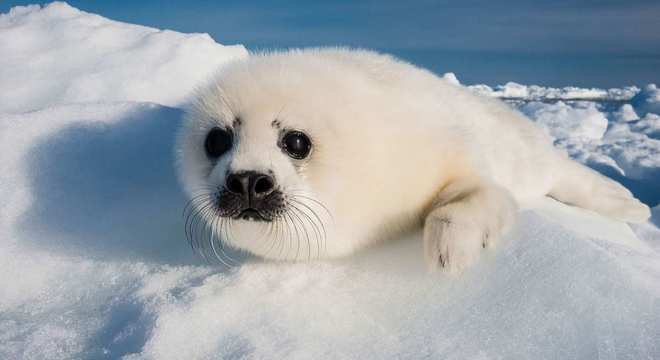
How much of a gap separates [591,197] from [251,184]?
2.96 m

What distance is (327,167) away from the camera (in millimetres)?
1967

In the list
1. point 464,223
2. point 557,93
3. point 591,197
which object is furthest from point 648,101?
point 557,93

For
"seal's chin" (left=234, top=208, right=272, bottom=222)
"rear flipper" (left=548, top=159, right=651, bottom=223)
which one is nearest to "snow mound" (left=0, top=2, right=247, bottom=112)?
"rear flipper" (left=548, top=159, right=651, bottom=223)

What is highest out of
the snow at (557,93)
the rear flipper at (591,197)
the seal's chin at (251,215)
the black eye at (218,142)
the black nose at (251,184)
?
the black eye at (218,142)

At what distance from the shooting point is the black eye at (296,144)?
196cm

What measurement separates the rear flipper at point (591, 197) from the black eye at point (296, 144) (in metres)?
2.45

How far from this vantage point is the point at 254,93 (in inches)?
80.4

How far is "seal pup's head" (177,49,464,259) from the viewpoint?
1.88 metres

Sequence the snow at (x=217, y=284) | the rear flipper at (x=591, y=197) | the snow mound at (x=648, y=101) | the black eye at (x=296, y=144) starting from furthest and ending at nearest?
the snow mound at (x=648, y=101), the rear flipper at (x=591, y=197), the black eye at (x=296, y=144), the snow at (x=217, y=284)

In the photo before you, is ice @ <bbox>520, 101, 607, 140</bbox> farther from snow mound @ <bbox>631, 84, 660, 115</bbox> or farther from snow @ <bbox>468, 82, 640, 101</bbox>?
snow @ <bbox>468, 82, 640, 101</bbox>

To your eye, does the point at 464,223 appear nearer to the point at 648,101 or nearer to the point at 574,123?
the point at 574,123

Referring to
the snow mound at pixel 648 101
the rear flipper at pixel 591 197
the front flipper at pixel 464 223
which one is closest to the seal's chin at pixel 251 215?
the front flipper at pixel 464 223

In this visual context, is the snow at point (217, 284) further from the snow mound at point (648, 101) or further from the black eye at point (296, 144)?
the snow mound at point (648, 101)

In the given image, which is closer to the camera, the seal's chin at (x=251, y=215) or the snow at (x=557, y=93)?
the seal's chin at (x=251, y=215)
